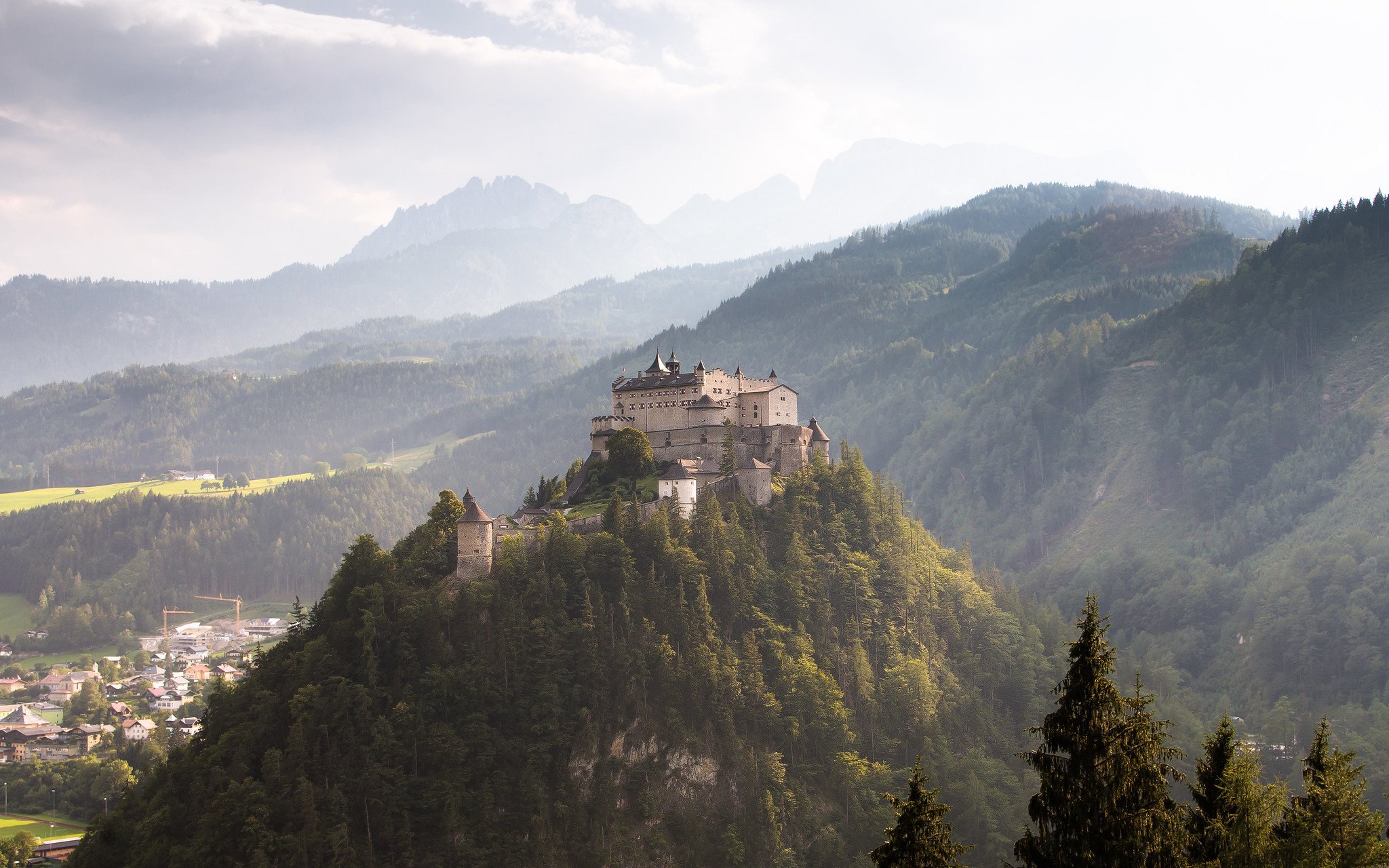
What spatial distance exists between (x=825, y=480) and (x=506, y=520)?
34402 millimetres

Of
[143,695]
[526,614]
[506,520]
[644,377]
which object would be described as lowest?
[143,695]

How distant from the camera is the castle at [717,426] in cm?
11625

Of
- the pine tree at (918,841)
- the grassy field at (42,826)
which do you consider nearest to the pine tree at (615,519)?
the grassy field at (42,826)

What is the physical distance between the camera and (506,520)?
10175cm

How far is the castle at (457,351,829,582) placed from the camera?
116250 mm

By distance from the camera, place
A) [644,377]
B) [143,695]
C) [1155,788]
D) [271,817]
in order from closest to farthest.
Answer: [1155,788] → [271,817] → [644,377] → [143,695]

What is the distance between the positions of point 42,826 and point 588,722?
70.4 metres

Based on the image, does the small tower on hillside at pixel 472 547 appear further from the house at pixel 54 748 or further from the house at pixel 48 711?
the house at pixel 48 711

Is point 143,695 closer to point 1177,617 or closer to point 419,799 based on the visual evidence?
point 419,799

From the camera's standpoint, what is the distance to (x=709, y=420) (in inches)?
4747

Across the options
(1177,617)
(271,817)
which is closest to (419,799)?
(271,817)

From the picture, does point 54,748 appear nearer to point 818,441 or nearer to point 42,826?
point 42,826

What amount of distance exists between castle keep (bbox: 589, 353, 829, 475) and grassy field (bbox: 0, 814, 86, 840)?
213 ft

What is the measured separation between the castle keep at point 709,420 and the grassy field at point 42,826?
65059 millimetres
